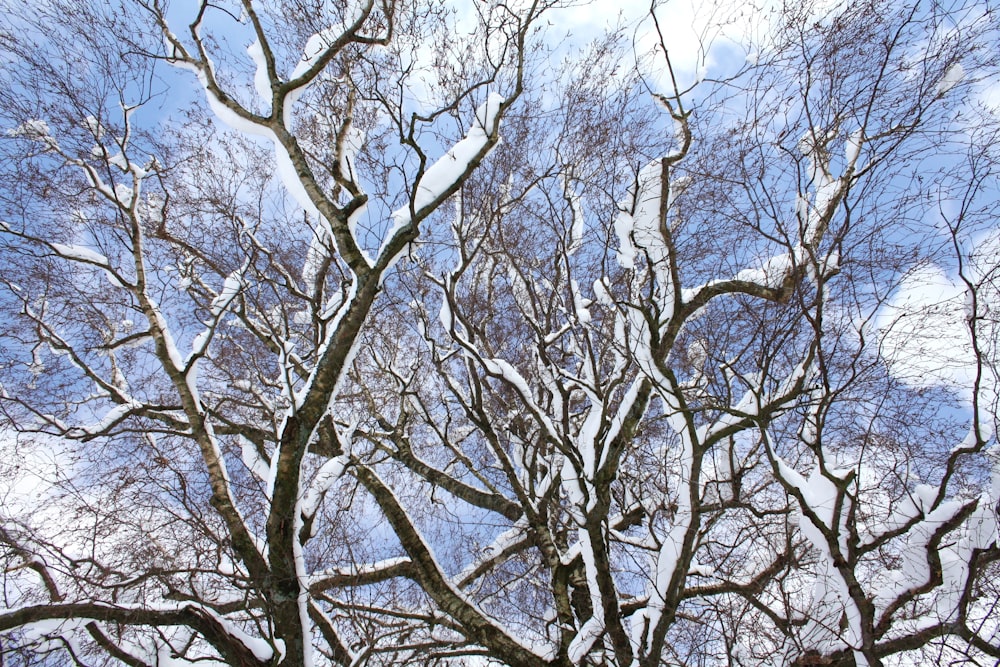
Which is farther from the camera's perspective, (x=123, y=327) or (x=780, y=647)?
(x=123, y=327)

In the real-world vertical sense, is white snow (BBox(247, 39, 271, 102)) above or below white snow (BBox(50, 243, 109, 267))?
above

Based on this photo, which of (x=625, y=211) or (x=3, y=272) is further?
(x=3, y=272)

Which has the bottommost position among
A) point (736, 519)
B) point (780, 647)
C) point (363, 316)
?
point (780, 647)

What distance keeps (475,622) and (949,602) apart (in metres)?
3.92

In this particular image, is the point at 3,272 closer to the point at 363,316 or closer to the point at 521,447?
the point at 363,316

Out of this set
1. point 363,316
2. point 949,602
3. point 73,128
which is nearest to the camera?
point 949,602

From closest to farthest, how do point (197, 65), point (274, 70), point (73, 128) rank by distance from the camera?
point (274, 70) → point (197, 65) → point (73, 128)

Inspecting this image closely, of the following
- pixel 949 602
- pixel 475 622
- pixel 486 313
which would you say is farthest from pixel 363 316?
pixel 949 602

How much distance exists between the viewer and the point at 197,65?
5348 mm

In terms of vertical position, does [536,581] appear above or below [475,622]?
above

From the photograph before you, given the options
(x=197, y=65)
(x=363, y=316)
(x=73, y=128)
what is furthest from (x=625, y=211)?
(x=73, y=128)

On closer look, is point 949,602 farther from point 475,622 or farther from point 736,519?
point 475,622

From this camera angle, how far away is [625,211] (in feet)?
15.1

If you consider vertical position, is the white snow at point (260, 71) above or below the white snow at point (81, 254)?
above
